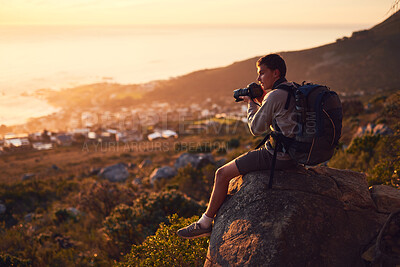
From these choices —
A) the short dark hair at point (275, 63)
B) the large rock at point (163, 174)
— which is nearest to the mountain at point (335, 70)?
the large rock at point (163, 174)

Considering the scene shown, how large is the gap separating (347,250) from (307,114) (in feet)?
5.22

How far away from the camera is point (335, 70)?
205 feet

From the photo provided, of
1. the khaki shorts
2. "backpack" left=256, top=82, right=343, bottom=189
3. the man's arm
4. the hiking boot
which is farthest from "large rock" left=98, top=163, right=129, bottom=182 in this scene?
"backpack" left=256, top=82, right=343, bottom=189

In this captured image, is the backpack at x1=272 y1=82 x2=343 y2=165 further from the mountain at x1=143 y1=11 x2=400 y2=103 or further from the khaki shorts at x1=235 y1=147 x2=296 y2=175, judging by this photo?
the mountain at x1=143 y1=11 x2=400 y2=103

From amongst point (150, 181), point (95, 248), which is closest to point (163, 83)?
point (150, 181)

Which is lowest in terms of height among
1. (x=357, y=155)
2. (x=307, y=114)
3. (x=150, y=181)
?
(x=150, y=181)

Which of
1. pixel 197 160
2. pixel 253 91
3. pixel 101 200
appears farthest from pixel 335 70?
pixel 253 91

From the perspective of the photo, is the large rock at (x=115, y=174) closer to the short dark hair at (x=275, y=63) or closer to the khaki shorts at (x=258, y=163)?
the khaki shorts at (x=258, y=163)

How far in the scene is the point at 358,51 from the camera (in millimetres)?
68188

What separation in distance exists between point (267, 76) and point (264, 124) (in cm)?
67

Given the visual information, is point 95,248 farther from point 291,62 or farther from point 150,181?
point 291,62

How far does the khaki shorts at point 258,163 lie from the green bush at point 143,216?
13.0ft

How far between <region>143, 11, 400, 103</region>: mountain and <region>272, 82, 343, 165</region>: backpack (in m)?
44.8

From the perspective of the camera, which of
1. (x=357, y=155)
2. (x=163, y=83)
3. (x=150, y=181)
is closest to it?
(x=357, y=155)
